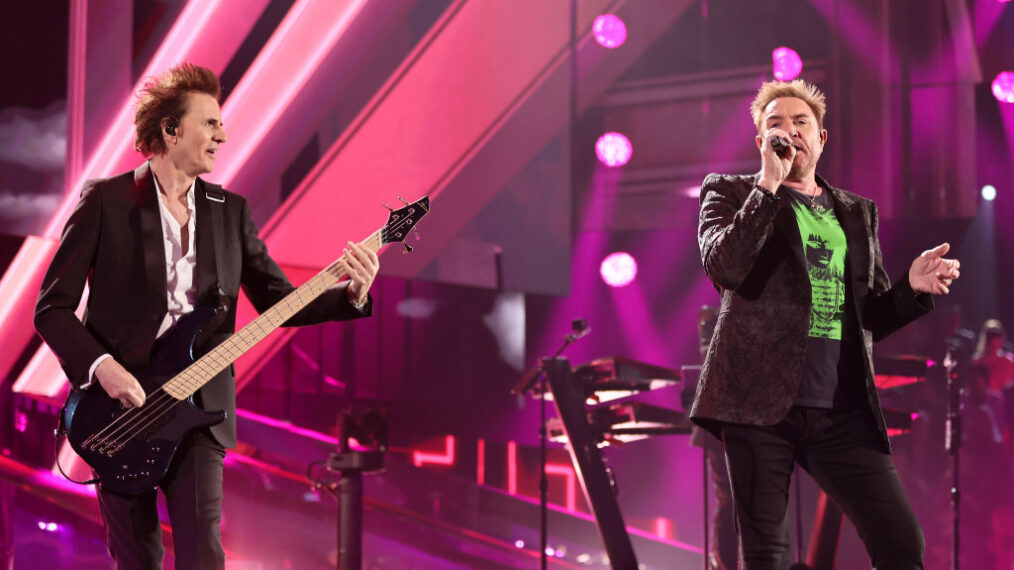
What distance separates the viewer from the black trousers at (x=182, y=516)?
2.25m

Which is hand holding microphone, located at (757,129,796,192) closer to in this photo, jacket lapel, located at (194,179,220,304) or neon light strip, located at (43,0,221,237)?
jacket lapel, located at (194,179,220,304)

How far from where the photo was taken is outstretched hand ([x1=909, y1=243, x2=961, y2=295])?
91.7 inches

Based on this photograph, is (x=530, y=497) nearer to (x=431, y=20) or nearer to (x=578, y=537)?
(x=578, y=537)

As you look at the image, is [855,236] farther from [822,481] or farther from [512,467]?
[512,467]

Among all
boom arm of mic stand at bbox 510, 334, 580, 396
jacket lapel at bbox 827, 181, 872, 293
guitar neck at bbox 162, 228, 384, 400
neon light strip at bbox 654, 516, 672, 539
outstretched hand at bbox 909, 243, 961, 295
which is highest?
jacket lapel at bbox 827, 181, 872, 293

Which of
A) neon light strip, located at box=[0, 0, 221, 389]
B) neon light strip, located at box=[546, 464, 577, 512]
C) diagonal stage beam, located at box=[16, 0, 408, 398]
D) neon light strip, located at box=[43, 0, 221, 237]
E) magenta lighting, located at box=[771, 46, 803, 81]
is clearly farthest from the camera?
neon light strip, located at box=[546, 464, 577, 512]

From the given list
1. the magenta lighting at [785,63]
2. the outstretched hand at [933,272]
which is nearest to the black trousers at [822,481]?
the outstretched hand at [933,272]

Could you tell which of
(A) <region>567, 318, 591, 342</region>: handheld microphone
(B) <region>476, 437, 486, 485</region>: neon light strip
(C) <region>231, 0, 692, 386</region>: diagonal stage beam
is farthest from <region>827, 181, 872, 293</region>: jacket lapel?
(B) <region>476, 437, 486, 485</region>: neon light strip

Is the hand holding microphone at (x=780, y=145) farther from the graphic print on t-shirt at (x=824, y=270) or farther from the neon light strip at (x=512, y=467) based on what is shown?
the neon light strip at (x=512, y=467)

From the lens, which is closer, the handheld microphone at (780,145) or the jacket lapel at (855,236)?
the handheld microphone at (780,145)

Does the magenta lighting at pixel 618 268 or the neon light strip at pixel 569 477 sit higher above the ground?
the magenta lighting at pixel 618 268

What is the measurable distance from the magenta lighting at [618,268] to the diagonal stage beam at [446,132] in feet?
3.45

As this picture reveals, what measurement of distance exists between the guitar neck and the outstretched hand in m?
1.42

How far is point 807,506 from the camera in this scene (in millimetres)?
6406
